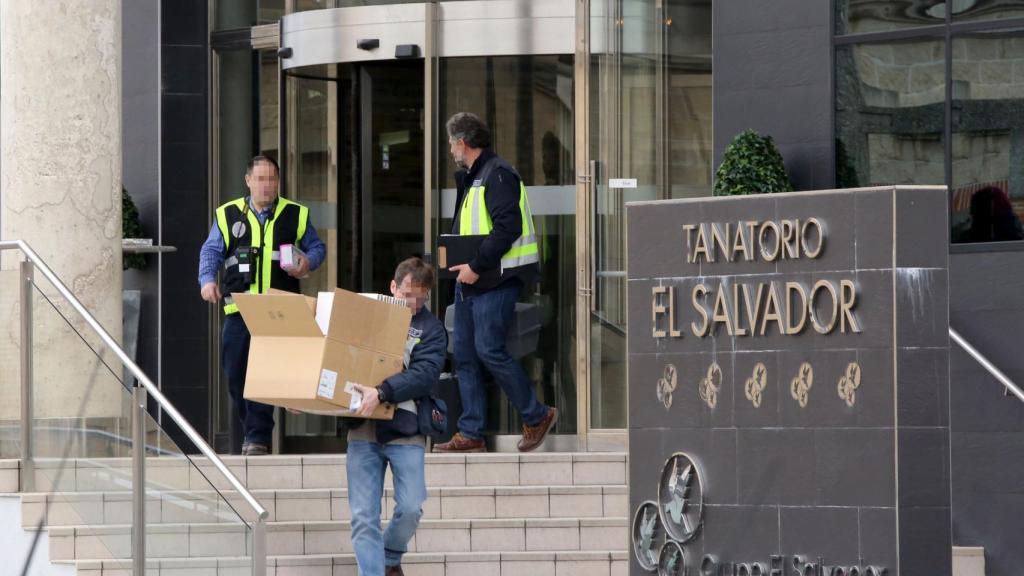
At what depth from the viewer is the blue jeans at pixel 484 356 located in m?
10.0

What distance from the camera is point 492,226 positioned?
32.9 ft

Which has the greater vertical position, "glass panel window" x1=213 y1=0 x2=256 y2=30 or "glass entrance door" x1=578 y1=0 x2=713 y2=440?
"glass panel window" x1=213 y1=0 x2=256 y2=30

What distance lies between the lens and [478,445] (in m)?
10.2

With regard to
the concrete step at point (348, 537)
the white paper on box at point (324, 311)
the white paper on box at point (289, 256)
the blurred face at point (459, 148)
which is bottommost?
the concrete step at point (348, 537)

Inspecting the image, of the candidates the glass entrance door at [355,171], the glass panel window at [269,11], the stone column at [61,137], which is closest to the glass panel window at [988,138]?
the glass entrance door at [355,171]

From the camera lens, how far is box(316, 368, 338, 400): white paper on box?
7.57m

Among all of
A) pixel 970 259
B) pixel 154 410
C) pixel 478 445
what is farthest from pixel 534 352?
pixel 154 410

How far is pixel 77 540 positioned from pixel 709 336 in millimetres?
3272

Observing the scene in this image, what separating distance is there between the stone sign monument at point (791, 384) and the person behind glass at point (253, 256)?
3062 mm

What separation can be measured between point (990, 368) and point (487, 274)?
2714 mm

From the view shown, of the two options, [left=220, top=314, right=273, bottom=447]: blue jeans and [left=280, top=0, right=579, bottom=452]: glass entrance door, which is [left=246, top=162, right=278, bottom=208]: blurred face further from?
[left=280, top=0, right=579, bottom=452]: glass entrance door

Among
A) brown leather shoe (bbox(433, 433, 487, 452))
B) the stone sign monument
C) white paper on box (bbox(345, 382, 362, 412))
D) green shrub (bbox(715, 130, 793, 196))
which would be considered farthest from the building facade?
white paper on box (bbox(345, 382, 362, 412))

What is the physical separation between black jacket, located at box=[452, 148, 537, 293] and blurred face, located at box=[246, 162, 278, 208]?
3.58ft

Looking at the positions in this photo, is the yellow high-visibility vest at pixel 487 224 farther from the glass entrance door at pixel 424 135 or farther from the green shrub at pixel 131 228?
the green shrub at pixel 131 228
